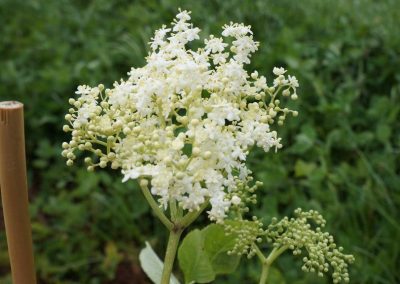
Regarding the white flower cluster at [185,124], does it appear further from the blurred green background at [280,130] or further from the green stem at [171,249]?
the blurred green background at [280,130]

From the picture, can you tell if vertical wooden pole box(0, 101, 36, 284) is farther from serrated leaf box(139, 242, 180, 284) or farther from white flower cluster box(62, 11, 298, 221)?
serrated leaf box(139, 242, 180, 284)

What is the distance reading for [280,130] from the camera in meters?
2.28

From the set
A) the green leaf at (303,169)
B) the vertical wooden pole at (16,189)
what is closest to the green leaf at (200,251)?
the vertical wooden pole at (16,189)

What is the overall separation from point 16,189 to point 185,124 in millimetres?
254

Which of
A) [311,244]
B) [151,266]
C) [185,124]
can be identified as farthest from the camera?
[151,266]

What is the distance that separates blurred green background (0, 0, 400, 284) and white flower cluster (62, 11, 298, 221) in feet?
3.94

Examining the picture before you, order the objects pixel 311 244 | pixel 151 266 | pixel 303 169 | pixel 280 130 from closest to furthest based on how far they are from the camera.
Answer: pixel 311 244 < pixel 151 266 < pixel 303 169 < pixel 280 130

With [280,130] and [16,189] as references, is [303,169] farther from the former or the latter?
[16,189]

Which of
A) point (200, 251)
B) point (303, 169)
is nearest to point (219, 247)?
point (200, 251)

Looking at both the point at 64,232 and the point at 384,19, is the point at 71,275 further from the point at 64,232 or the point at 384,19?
the point at 384,19

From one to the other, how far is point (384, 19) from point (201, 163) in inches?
92.3

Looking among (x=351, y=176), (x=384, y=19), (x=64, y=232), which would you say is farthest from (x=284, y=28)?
(x=64, y=232)

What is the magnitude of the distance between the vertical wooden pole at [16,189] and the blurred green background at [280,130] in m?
1.09

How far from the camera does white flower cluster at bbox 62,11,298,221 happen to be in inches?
26.4
